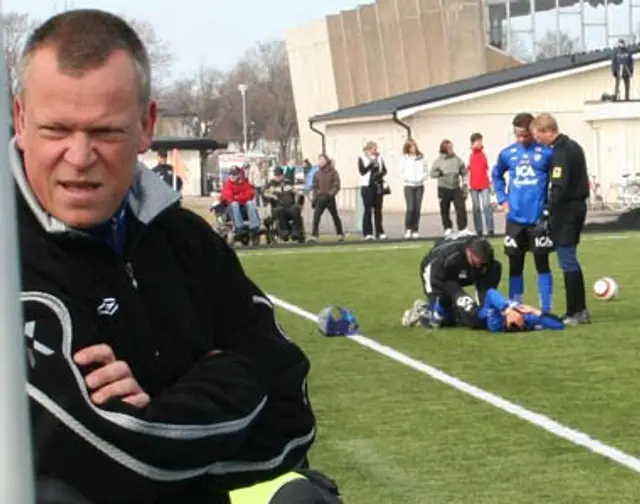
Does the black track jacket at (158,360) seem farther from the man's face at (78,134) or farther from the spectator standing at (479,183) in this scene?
the spectator standing at (479,183)

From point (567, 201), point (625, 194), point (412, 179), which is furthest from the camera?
point (625, 194)

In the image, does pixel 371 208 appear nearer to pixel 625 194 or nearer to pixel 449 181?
pixel 449 181

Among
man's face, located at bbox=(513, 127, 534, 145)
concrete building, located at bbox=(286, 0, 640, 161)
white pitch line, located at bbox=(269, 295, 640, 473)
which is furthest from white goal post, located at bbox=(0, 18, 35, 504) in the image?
concrete building, located at bbox=(286, 0, 640, 161)

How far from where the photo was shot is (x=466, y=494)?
8.00 meters

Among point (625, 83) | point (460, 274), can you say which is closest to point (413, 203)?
point (460, 274)

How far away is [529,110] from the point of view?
49969 mm

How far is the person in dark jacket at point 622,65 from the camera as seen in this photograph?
48781 mm

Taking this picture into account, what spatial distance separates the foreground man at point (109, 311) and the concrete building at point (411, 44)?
69.0 metres

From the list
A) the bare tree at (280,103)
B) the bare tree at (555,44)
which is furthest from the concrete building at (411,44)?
the bare tree at (280,103)

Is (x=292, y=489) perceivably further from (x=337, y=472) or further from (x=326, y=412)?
(x=326, y=412)

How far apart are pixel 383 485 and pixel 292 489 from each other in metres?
4.77

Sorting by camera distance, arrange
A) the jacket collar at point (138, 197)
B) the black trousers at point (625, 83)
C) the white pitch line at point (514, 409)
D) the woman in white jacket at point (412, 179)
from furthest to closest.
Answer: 1. the black trousers at point (625, 83)
2. the woman in white jacket at point (412, 179)
3. the white pitch line at point (514, 409)
4. the jacket collar at point (138, 197)

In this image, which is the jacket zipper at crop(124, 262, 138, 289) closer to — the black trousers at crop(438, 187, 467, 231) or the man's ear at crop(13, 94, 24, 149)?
the man's ear at crop(13, 94, 24, 149)

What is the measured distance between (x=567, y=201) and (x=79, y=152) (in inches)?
510
